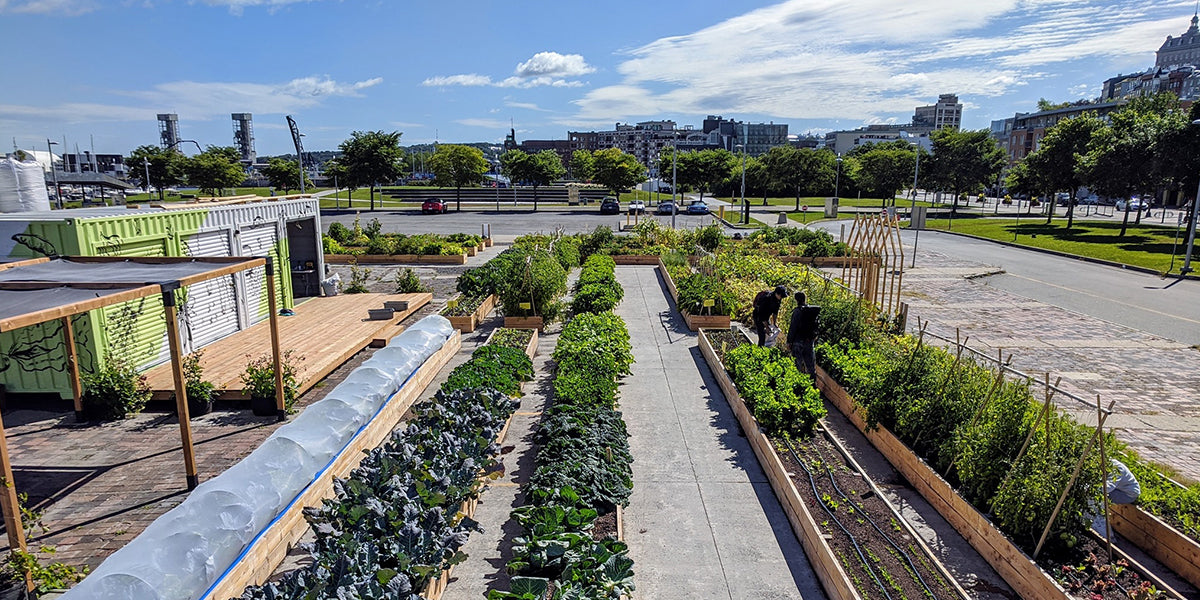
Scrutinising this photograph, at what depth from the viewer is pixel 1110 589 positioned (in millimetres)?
5645

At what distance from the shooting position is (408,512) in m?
5.66

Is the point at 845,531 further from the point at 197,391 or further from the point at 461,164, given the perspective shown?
the point at 461,164

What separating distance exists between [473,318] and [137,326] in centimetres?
664

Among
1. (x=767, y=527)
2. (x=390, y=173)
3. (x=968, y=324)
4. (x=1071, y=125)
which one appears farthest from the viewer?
(x=390, y=173)

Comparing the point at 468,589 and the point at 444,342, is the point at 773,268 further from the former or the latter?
the point at 468,589

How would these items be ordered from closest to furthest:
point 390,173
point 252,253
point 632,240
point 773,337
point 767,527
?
point 767,527
point 773,337
point 252,253
point 632,240
point 390,173

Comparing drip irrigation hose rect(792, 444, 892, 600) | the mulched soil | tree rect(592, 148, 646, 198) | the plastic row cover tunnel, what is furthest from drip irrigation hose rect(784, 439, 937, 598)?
tree rect(592, 148, 646, 198)

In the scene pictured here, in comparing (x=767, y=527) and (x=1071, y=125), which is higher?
(x=1071, y=125)

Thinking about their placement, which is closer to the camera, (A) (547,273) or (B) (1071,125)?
(A) (547,273)

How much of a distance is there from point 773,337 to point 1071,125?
4034 centimetres

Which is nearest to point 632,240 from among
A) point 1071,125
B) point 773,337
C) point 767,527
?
point 773,337

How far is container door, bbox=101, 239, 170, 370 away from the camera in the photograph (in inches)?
408

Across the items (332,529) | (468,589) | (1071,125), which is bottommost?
(468,589)

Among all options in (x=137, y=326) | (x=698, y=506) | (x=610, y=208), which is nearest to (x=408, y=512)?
(x=698, y=506)
